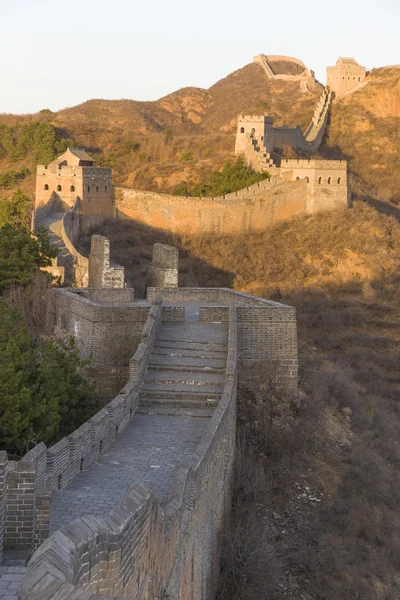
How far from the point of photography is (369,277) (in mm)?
33000

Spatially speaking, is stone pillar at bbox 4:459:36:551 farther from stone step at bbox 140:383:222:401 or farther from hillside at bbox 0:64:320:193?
hillside at bbox 0:64:320:193

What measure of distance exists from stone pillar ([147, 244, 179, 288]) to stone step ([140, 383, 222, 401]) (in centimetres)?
789

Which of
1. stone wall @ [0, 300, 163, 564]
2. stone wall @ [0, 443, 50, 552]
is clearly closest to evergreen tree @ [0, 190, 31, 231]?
stone wall @ [0, 300, 163, 564]

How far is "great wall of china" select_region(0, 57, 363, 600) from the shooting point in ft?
15.6

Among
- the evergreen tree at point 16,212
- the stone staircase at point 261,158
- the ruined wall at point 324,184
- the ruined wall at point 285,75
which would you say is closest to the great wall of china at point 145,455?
the evergreen tree at point 16,212

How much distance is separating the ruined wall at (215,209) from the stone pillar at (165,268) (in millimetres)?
14759

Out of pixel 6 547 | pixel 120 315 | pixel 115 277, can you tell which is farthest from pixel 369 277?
pixel 6 547

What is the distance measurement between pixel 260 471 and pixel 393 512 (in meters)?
2.86

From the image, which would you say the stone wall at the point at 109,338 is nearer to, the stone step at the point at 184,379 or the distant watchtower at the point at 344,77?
the stone step at the point at 184,379

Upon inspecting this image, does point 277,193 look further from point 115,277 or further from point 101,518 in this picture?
point 101,518

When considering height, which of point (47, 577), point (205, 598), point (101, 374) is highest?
point (47, 577)

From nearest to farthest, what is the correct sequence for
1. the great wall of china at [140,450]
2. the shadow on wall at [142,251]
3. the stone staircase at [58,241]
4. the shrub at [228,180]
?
the great wall of china at [140,450] < the stone staircase at [58,241] < the shadow on wall at [142,251] < the shrub at [228,180]

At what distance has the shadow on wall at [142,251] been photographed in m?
30.4

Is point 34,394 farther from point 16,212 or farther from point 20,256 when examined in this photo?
point 16,212
